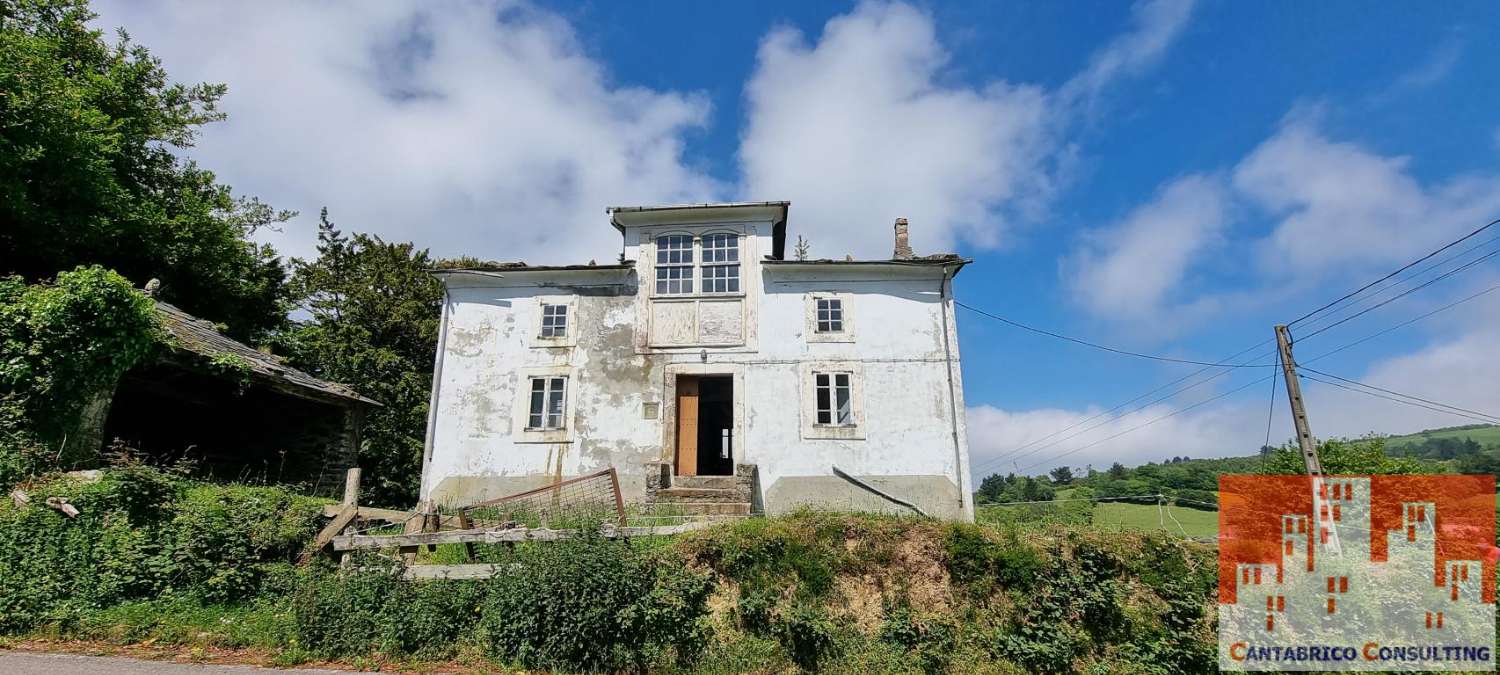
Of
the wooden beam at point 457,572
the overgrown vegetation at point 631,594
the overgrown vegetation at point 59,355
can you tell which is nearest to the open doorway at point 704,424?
the overgrown vegetation at point 631,594

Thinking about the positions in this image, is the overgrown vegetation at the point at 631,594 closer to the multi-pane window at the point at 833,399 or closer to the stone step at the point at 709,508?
the stone step at the point at 709,508

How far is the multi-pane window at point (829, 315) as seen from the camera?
48.8ft

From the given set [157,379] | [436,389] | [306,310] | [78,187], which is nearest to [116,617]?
[157,379]

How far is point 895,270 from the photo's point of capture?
15016 millimetres

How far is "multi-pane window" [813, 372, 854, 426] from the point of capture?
46.7 ft

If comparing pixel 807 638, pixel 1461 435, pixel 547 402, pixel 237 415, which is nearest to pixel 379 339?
pixel 237 415

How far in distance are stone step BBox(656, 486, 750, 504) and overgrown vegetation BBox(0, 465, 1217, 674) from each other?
3.74 meters

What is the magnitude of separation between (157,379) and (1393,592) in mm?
19167

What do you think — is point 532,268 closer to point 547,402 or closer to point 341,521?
point 547,402

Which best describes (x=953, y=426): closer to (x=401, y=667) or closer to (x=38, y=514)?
A: (x=401, y=667)

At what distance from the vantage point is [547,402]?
14.6 m

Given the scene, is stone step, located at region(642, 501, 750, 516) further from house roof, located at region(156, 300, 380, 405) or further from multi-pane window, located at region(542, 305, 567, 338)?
house roof, located at region(156, 300, 380, 405)

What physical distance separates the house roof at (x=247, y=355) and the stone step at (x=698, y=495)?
A: 7.36 metres

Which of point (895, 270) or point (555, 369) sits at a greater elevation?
point (895, 270)
